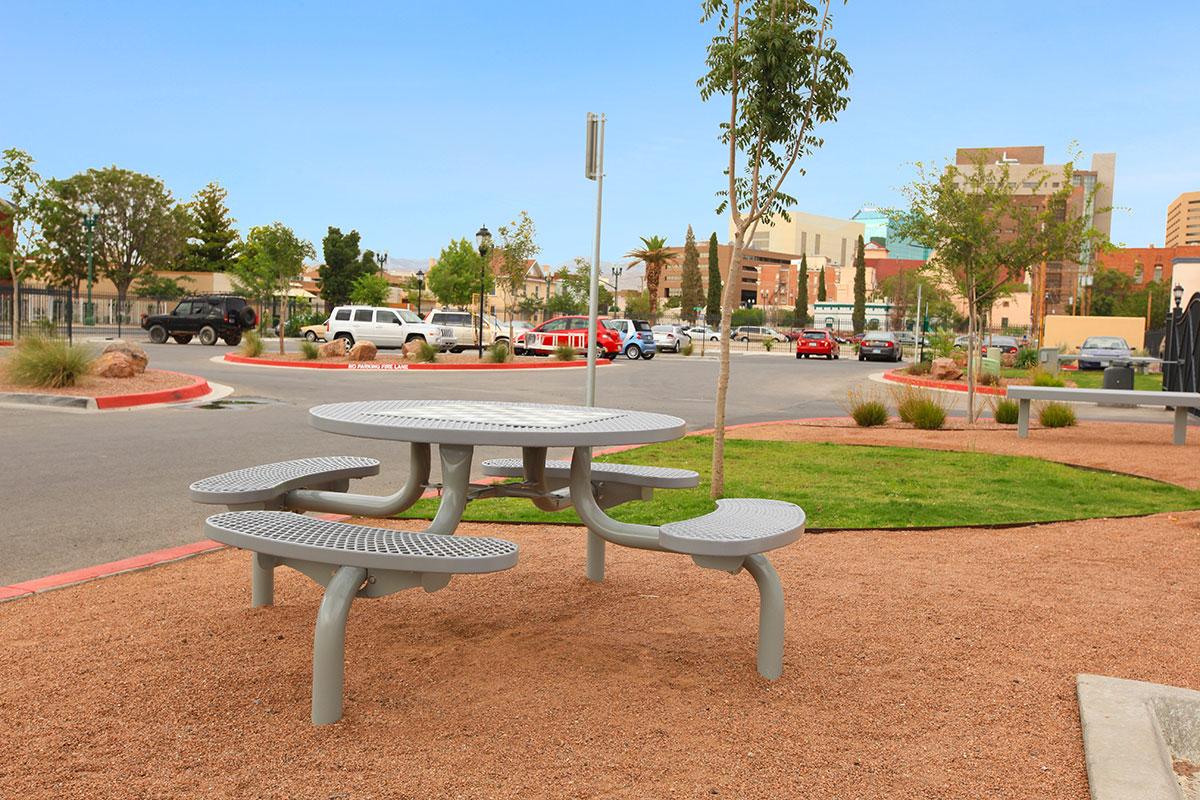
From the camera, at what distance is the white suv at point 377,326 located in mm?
33688

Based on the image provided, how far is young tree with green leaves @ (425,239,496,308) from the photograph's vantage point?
8494 cm

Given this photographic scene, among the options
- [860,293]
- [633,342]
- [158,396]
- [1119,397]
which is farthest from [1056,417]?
[860,293]

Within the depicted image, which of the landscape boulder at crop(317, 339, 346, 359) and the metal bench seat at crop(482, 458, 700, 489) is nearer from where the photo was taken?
the metal bench seat at crop(482, 458, 700, 489)

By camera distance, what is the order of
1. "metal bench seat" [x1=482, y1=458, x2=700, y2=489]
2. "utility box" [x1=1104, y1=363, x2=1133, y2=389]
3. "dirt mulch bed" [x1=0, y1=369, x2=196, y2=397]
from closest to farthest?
1. "metal bench seat" [x1=482, y1=458, x2=700, y2=489]
2. "dirt mulch bed" [x1=0, y1=369, x2=196, y2=397]
3. "utility box" [x1=1104, y1=363, x2=1133, y2=389]

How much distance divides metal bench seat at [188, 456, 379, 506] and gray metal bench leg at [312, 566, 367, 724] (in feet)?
4.39

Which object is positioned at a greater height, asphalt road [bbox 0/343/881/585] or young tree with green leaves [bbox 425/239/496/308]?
young tree with green leaves [bbox 425/239/496/308]

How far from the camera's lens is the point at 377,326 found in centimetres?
3409

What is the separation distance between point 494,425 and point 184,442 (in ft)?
25.1

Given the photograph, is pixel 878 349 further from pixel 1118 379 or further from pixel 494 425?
pixel 494 425

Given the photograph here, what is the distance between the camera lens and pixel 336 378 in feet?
71.2

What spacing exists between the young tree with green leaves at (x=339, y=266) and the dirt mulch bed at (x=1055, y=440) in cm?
7669

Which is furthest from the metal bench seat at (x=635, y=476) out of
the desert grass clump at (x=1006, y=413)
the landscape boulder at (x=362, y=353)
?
the landscape boulder at (x=362, y=353)

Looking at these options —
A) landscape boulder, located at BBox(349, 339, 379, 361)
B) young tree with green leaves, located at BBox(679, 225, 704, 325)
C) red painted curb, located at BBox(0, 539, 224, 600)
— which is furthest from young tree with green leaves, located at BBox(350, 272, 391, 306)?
red painted curb, located at BBox(0, 539, 224, 600)

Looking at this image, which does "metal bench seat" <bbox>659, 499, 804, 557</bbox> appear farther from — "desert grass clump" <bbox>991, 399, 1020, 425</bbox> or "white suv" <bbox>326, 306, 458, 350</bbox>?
"white suv" <bbox>326, 306, 458, 350</bbox>
